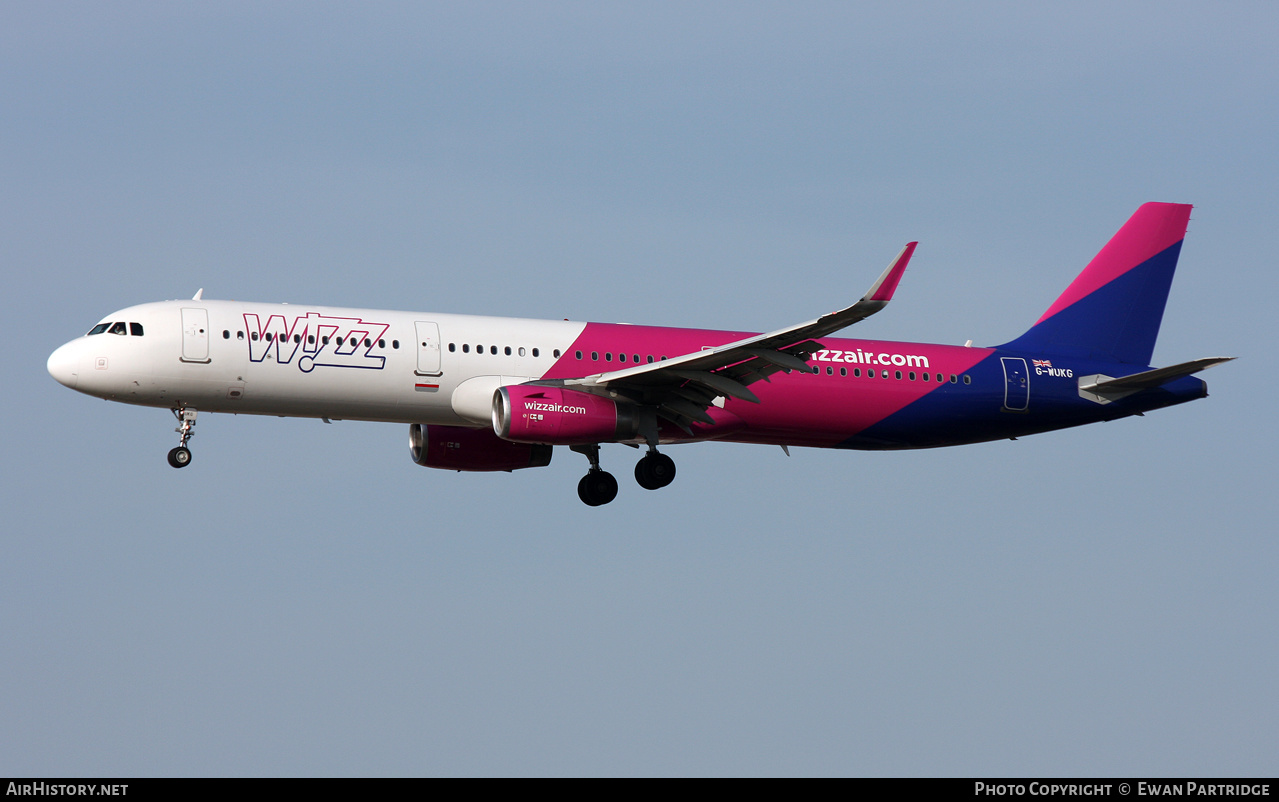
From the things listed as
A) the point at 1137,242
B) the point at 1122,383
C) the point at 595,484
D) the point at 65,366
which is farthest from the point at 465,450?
the point at 1137,242

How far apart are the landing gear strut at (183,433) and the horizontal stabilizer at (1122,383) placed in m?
23.5

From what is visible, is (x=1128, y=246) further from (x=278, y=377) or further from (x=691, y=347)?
(x=278, y=377)

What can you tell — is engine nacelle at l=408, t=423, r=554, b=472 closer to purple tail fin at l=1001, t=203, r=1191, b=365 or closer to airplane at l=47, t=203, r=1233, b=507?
airplane at l=47, t=203, r=1233, b=507

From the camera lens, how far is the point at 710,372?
38281 millimetres

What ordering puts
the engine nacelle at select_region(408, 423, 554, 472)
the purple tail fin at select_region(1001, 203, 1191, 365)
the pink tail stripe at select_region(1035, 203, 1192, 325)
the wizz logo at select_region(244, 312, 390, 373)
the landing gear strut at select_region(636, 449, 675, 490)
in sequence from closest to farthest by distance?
1. the wizz logo at select_region(244, 312, 390, 373)
2. the landing gear strut at select_region(636, 449, 675, 490)
3. the engine nacelle at select_region(408, 423, 554, 472)
4. the purple tail fin at select_region(1001, 203, 1191, 365)
5. the pink tail stripe at select_region(1035, 203, 1192, 325)

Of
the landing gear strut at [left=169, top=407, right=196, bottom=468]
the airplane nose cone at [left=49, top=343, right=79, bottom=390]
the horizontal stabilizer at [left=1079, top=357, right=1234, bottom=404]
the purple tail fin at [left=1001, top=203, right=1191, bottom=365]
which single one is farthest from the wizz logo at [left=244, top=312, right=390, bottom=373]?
the horizontal stabilizer at [left=1079, top=357, right=1234, bottom=404]

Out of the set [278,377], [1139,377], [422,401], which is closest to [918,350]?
[1139,377]

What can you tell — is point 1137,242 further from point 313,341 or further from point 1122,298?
point 313,341

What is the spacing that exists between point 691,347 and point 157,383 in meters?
13.1

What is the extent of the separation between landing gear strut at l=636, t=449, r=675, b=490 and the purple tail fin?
35.0 feet

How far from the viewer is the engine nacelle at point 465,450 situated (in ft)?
140

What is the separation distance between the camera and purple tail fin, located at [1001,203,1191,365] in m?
45.3

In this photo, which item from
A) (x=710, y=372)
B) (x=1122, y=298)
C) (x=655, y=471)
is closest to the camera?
(x=710, y=372)

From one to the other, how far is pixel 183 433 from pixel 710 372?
12673mm
